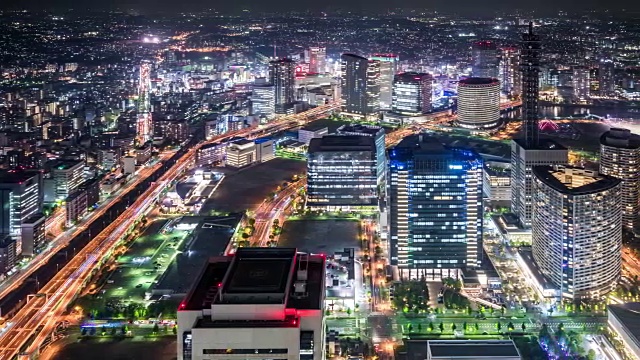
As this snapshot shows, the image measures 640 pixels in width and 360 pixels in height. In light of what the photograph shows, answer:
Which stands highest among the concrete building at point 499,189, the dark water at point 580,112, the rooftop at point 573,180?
the dark water at point 580,112

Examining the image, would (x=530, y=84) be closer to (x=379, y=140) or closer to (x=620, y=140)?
(x=620, y=140)

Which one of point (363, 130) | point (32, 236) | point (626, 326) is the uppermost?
point (363, 130)

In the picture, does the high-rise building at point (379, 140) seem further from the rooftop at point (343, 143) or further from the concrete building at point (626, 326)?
the concrete building at point (626, 326)

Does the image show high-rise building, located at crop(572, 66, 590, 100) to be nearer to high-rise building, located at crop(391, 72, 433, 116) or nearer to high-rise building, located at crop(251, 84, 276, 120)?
high-rise building, located at crop(391, 72, 433, 116)

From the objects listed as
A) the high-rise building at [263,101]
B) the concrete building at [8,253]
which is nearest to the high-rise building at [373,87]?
the high-rise building at [263,101]

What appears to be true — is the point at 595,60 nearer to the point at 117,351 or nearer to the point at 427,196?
the point at 427,196

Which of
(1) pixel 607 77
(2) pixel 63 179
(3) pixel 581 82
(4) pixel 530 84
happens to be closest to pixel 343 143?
(4) pixel 530 84
